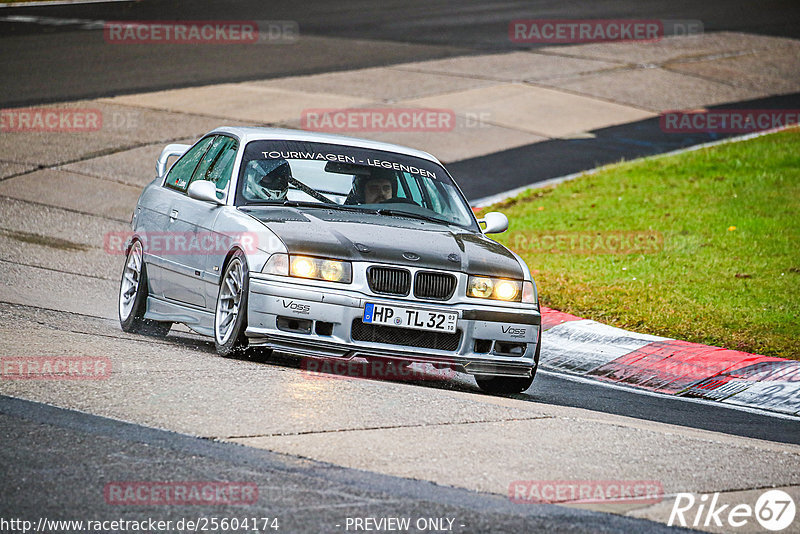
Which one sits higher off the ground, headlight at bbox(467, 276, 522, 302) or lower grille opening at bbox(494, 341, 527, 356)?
headlight at bbox(467, 276, 522, 302)

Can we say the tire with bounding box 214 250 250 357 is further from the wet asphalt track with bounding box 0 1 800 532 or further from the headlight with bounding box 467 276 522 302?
the wet asphalt track with bounding box 0 1 800 532

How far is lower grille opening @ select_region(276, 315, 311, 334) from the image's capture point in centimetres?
752

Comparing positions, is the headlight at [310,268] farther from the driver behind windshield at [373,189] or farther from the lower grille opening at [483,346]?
the driver behind windshield at [373,189]

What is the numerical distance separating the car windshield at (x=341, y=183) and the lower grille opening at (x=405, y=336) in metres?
1.29

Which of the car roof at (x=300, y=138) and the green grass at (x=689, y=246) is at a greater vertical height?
the car roof at (x=300, y=138)

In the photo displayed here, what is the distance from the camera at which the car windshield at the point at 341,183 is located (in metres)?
8.66

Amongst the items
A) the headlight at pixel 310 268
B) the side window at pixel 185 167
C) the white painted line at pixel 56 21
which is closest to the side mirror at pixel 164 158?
the side window at pixel 185 167

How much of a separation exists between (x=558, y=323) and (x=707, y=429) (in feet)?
10.9

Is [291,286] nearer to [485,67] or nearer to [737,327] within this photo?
[737,327]

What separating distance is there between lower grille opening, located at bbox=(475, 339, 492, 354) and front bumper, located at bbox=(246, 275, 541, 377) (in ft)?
0.09

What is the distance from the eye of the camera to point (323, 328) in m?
7.52

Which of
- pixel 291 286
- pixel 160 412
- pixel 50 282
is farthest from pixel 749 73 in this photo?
pixel 160 412

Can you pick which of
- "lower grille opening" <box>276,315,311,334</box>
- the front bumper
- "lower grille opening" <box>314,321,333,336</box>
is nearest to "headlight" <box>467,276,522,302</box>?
the front bumper

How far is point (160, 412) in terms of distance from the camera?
604 cm
